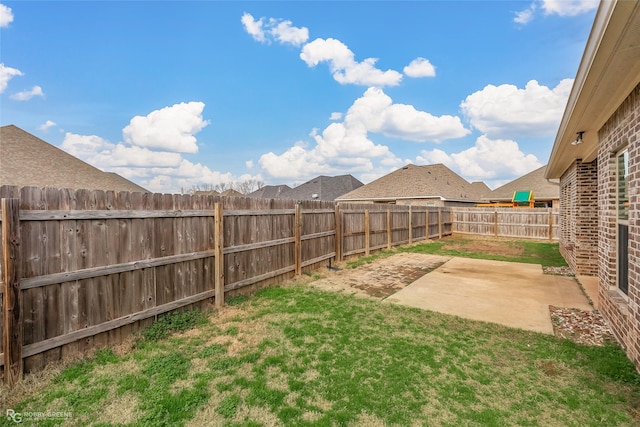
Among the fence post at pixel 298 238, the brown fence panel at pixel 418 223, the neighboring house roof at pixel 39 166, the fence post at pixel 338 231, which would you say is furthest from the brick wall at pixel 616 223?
the neighboring house roof at pixel 39 166

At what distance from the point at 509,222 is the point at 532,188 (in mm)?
12392

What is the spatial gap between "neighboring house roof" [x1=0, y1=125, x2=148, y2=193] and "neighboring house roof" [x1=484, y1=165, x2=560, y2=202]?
28944 mm

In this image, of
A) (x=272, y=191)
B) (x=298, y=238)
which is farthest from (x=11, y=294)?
(x=272, y=191)

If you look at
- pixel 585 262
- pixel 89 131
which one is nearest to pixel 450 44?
pixel 585 262

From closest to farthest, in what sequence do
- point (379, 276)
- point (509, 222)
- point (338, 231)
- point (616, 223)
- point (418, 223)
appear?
point (616, 223), point (379, 276), point (338, 231), point (418, 223), point (509, 222)

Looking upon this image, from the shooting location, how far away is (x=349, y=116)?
21.5 meters

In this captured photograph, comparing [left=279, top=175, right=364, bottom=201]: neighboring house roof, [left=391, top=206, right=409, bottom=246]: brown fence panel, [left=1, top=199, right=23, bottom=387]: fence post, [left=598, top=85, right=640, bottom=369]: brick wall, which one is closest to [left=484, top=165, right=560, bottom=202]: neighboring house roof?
[left=279, top=175, right=364, bottom=201]: neighboring house roof

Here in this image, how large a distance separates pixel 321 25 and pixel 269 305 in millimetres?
9629

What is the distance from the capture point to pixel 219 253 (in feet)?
16.3

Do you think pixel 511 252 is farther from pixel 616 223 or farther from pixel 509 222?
pixel 616 223

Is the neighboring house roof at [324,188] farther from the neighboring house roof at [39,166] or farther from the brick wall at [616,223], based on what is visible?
the brick wall at [616,223]

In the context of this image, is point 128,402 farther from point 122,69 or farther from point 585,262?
point 122,69

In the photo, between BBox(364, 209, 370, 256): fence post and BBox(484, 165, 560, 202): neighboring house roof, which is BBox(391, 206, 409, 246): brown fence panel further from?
BBox(484, 165, 560, 202): neighboring house roof

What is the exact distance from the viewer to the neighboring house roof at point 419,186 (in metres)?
23.4
